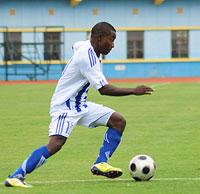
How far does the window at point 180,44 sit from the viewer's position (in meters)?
53.4

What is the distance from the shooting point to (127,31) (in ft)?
173

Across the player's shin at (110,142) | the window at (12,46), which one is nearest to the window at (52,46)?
the window at (12,46)

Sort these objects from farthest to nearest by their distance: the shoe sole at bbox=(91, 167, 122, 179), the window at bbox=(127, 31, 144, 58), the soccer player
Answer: the window at bbox=(127, 31, 144, 58) → the shoe sole at bbox=(91, 167, 122, 179) → the soccer player

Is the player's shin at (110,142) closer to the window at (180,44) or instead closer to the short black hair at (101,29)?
the short black hair at (101,29)

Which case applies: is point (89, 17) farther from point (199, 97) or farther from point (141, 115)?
point (141, 115)

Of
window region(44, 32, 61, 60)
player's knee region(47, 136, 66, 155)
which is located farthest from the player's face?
window region(44, 32, 61, 60)

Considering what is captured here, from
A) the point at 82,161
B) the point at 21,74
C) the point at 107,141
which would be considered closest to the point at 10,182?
the point at 107,141

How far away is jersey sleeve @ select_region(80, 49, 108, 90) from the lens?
9273 millimetres

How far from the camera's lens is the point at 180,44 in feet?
177

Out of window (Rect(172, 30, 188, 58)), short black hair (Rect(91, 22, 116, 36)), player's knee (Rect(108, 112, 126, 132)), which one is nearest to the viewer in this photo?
short black hair (Rect(91, 22, 116, 36))

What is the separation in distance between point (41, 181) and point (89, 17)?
141ft

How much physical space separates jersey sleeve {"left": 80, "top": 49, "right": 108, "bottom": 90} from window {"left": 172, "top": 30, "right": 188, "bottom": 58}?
4426 centimetres

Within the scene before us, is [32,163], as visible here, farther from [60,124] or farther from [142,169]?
[142,169]

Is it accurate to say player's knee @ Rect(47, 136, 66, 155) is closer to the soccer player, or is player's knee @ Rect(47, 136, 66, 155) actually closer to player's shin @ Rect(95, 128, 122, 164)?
the soccer player
